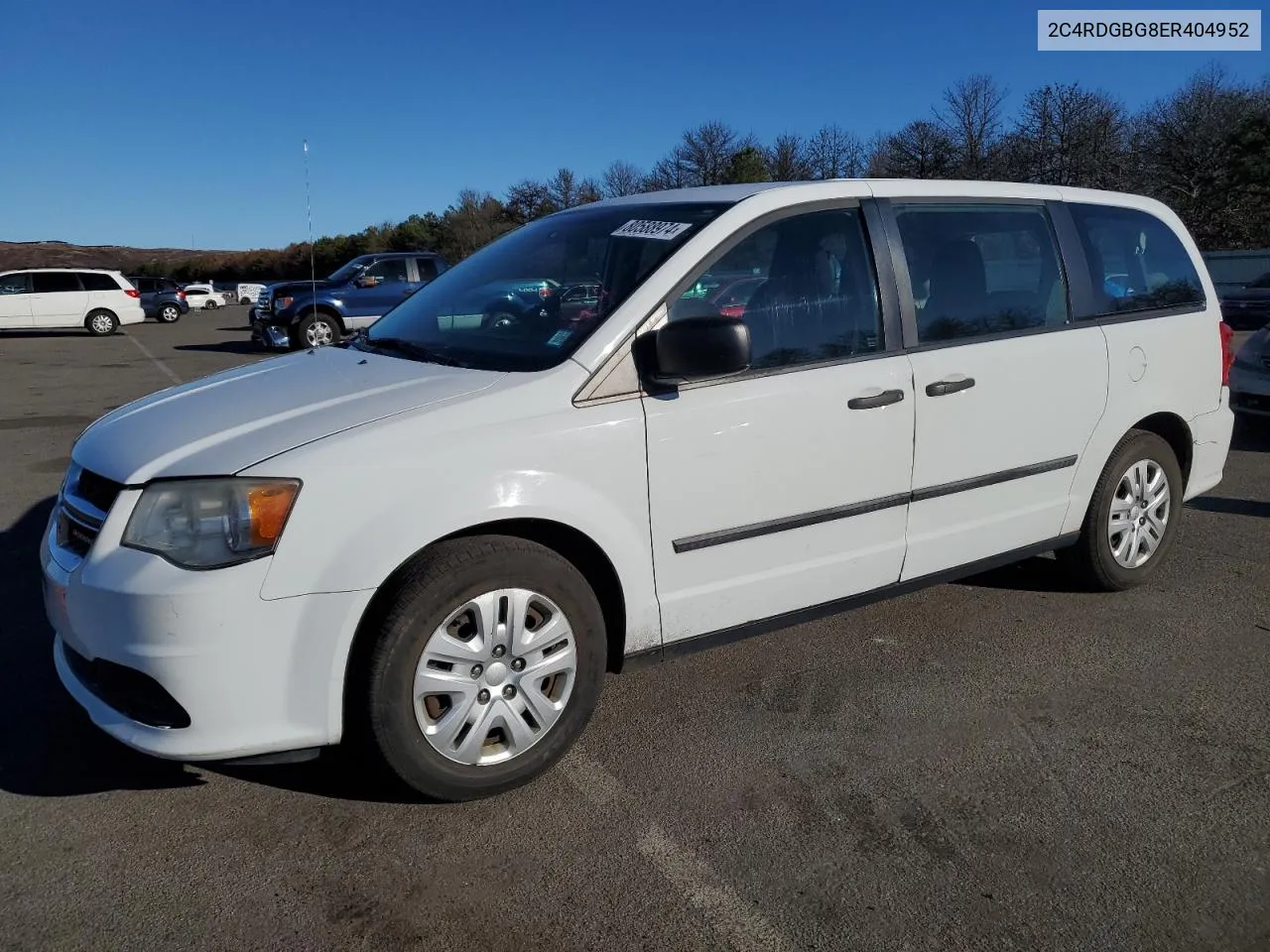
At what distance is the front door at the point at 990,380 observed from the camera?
12.4ft

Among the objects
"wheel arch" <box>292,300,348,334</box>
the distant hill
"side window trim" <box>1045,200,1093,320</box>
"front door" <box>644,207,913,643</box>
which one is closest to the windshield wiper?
"front door" <box>644,207,913,643</box>

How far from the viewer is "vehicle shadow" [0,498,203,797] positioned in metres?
3.10

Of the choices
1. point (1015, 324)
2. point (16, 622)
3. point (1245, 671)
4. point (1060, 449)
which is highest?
point (1015, 324)

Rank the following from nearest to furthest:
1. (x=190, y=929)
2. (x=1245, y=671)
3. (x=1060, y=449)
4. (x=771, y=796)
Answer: (x=190, y=929)
(x=771, y=796)
(x=1245, y=671)
(x=1060, y=449)

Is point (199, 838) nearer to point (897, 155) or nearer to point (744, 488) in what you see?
point (744, 488)

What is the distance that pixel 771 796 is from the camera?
9.91 ft

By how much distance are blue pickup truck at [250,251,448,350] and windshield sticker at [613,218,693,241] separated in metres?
14.5

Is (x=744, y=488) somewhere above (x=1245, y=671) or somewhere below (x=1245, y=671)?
above

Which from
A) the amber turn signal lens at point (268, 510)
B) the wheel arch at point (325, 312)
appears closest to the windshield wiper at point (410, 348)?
the amber turn signal lens at point (268, 510)

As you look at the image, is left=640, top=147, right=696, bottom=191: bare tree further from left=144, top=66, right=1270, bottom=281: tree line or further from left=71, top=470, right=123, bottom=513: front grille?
left=71, top=470, right=123, bottom=513: front grille

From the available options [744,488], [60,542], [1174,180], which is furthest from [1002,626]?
[1174,180]

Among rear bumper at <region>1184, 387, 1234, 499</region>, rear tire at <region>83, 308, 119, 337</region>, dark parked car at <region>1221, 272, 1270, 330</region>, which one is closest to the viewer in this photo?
rear bumper at <region>1184, 387, 1234, 499</region>

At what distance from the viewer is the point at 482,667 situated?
9.56ft

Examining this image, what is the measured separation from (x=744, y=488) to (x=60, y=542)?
2.10m
